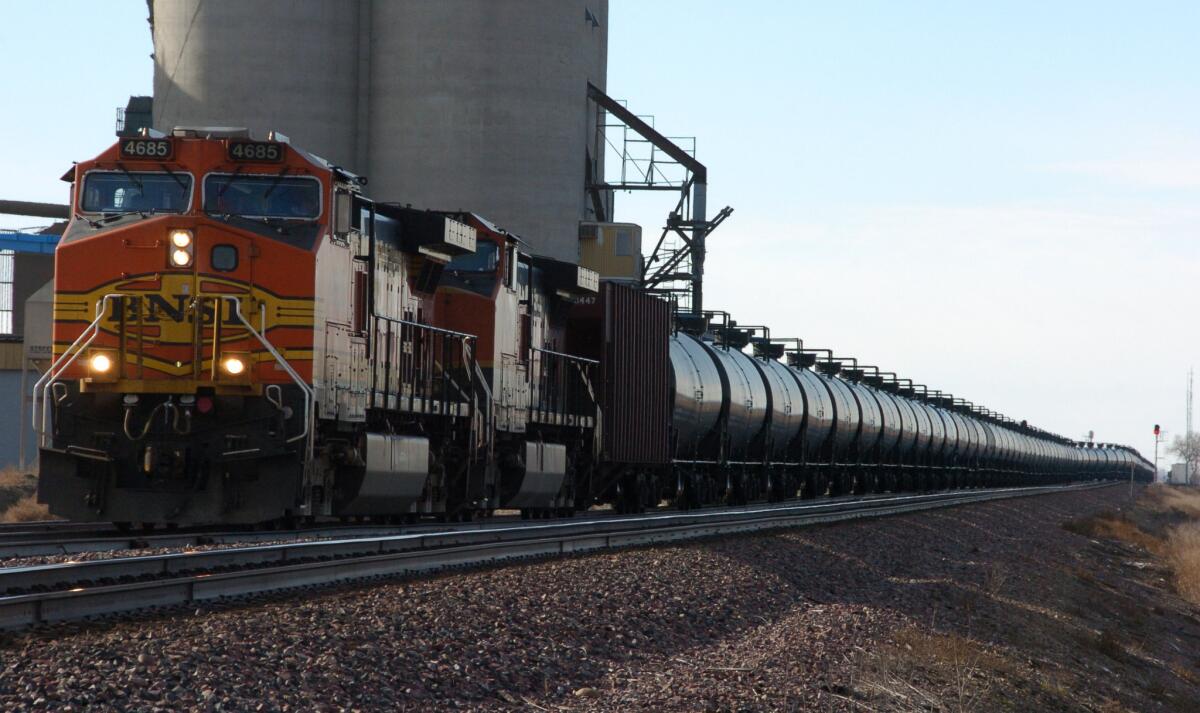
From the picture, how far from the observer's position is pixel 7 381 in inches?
1706

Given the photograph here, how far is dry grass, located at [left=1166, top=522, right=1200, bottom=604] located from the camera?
28.1 metres

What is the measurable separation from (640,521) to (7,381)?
3102cm

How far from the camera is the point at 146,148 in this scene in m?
14.7

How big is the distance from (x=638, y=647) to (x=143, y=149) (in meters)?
8.18

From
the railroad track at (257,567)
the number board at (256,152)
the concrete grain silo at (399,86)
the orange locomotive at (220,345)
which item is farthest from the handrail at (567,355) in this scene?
the concrete grain silo at (399,86)

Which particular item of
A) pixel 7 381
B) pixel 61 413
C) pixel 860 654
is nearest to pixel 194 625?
pixel 860 654

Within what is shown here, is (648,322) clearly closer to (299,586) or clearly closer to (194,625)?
(299,586)

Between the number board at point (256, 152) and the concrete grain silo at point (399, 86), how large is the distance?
30629 millimetres

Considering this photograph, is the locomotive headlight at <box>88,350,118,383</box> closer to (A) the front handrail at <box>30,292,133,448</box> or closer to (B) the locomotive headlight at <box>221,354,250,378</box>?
(A) the front handrail at <box>30,292,133,448</box>

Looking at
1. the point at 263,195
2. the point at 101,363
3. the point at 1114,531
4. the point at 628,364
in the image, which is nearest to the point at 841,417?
the point at 1114,531

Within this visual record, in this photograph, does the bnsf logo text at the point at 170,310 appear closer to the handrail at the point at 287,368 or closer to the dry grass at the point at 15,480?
the handrail at the point at 287,368

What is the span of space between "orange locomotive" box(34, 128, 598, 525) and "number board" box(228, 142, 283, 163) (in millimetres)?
14

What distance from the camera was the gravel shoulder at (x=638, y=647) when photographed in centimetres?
673

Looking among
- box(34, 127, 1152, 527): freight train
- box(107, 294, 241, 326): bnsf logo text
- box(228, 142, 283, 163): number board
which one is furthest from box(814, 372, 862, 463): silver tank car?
box(107, 294, 241, 326): bnsf logo text
